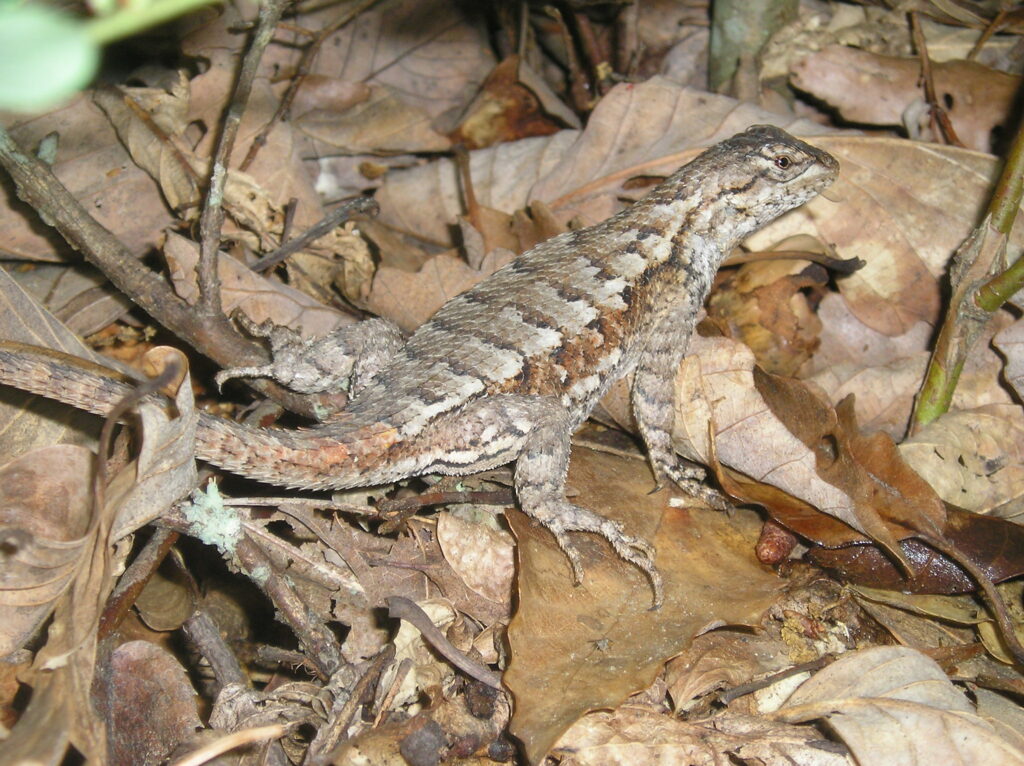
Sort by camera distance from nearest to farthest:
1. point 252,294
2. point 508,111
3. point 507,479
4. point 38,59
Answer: point 38,59, point 507,479, point 252,294, point 508,111

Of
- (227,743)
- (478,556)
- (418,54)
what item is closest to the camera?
(227,743)

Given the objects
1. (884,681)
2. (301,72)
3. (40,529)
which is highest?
(301,72)

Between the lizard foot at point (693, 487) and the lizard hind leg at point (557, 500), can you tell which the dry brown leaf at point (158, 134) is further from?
→ the lizard foot at point (693, 487)

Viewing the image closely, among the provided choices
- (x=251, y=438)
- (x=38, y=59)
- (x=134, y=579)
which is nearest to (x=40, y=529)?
(x=134, y=579)

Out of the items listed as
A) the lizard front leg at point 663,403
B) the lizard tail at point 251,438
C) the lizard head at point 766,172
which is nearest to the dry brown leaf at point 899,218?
the lizard head at point 766,172

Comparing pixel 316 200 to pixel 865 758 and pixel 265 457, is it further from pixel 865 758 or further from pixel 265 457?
pixel 865 758

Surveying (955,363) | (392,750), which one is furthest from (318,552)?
(955,363)

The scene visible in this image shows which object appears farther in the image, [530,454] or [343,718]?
[530,454]

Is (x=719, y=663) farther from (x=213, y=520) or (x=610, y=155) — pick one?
(x=610, y=155)
